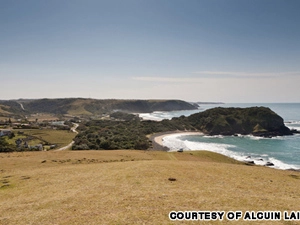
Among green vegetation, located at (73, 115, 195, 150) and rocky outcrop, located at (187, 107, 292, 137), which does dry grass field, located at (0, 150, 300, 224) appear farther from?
rocky outcrop, located at (187, 107, 292, 137)

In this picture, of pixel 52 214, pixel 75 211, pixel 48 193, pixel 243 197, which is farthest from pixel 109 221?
pixel 243 197

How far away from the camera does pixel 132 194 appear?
25.0 m

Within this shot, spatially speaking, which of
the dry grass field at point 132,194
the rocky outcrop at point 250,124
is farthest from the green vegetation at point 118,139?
the dry grass field at point 132,194

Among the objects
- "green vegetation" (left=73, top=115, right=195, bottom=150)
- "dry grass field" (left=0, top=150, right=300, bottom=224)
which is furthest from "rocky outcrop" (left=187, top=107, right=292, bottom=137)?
"dry grass field" (left=0, top=150, right=300, bottom=224)

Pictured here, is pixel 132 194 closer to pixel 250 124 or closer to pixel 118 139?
pixel 118 139

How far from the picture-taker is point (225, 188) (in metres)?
27.7

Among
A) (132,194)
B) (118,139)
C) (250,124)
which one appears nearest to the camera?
(132,194)

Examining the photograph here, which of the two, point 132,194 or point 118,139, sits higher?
point 132,194

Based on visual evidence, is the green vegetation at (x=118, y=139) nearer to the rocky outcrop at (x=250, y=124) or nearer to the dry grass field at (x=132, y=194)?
the rocky outcrop at (x=250, y=124)

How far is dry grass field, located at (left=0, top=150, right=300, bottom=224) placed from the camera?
20.3 meters

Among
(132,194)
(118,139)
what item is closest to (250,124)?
(118,139)

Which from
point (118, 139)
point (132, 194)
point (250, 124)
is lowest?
point (118, 139)

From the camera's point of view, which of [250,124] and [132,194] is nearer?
[132,194]

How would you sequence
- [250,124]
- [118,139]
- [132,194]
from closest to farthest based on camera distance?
[132,194], [118,139], [250,124]
